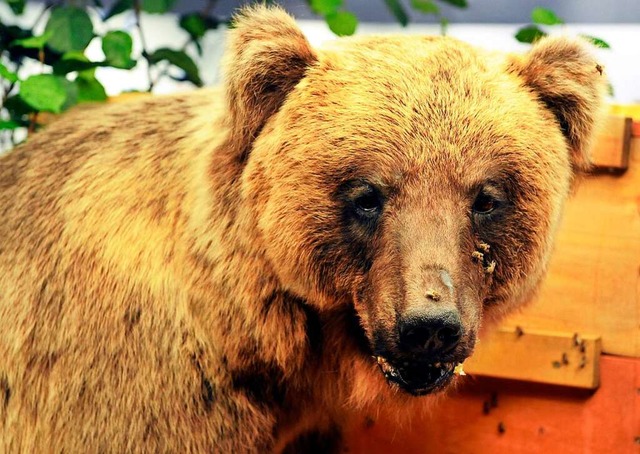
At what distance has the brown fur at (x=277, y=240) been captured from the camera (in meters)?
1.86

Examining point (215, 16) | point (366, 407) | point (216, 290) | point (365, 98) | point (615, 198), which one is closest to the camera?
point (365, 98)

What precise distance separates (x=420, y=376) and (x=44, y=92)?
1.72 meters

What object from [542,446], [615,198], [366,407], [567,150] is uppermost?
[567,150]

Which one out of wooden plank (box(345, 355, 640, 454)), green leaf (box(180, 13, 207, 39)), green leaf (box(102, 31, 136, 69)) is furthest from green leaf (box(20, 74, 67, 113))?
wooden plank (box(345, 355, 640, 454))

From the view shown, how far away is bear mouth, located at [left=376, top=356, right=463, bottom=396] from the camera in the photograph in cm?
188

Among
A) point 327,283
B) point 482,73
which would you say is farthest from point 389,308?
point 482,73

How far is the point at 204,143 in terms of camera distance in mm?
2180

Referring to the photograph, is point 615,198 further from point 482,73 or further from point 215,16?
point 215,16

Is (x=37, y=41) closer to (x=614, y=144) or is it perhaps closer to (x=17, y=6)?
(x=17, y=6)

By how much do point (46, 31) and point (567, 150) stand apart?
2.04m

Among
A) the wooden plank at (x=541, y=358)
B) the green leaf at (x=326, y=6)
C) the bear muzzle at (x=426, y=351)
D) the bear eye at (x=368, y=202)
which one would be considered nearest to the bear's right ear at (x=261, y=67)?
the bear eye at (x=368, y=202)

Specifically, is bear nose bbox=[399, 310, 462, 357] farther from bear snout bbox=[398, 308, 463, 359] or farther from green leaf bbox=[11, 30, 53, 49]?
green leaf bbox=[11, 30, 53, 49]

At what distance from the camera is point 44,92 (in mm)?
2926

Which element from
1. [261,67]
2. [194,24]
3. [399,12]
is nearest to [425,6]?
[399,12]
